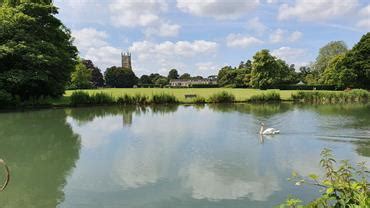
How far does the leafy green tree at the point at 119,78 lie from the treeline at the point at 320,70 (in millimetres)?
26412

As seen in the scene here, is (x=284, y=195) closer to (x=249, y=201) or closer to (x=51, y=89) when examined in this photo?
(x=249, y=201)

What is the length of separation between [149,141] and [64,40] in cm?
2332

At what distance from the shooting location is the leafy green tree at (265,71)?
60.9 metres

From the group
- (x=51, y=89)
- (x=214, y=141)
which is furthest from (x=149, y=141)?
(x=51, y=89)

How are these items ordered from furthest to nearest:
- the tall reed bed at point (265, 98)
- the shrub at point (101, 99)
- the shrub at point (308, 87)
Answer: the shrub at point (308, 87) < the tall reed bed at point (265, 98) < the shrub at point (101, 99)

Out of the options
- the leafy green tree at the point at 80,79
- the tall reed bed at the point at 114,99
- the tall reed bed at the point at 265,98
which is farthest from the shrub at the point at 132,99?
the leafy green tree at the point at 80,79

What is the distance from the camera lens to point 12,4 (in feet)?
101

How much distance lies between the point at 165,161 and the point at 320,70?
72.7 meters

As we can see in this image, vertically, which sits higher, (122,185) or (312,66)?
(312,66)

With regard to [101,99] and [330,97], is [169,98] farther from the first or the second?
[330,97]

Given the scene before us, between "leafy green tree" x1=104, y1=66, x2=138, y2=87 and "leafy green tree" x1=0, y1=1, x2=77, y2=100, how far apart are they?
69.1 metres

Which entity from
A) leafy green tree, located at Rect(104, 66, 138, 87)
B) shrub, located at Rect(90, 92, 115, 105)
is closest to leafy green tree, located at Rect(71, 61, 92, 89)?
leafy green tree, located at Rect(104, 66, 138, 87)

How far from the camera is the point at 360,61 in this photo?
48531 millimetres

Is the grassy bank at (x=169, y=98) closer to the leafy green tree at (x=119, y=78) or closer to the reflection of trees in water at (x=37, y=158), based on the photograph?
the reflection of trees in water at (x=37, y=158)
